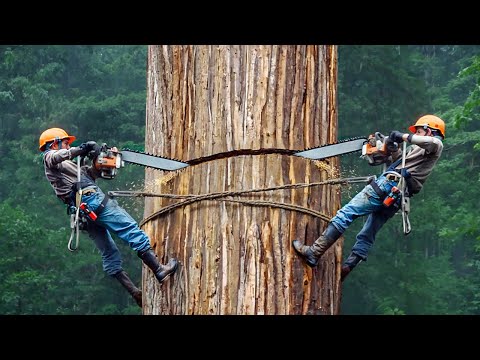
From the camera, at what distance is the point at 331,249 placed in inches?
264

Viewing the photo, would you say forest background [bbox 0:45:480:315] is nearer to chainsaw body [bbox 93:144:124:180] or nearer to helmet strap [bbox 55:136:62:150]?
helmet strap [bbox 55:136:62:150]

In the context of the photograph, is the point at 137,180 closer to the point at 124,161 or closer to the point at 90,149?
the point at 90,149

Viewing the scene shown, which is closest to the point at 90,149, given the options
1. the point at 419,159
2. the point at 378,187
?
the point at 378,187

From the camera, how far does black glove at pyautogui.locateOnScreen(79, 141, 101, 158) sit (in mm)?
7086

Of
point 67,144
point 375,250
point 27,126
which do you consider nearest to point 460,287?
point 375,250

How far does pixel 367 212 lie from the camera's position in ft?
24.6

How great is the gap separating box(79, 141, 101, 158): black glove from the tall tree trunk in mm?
461

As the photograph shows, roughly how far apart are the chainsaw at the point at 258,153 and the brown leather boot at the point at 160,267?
46 cm

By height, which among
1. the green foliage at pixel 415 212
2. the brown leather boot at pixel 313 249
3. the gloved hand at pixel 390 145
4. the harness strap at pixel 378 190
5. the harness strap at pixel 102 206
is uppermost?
the green foliage at pixel 415 212

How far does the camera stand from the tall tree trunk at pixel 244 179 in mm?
6410

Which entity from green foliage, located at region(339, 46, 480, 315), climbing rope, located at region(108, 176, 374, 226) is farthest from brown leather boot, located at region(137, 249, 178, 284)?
green foliage, located at region(339, 46, 480, 315)

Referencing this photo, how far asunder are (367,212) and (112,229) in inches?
58.1

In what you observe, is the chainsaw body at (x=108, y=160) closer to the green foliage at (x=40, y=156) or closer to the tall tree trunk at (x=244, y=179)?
the tall tree trunk at (x=244, y=179)

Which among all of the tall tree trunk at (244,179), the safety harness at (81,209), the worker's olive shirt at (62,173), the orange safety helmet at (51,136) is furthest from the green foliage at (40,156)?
the tall tree trunk at (244,179)
